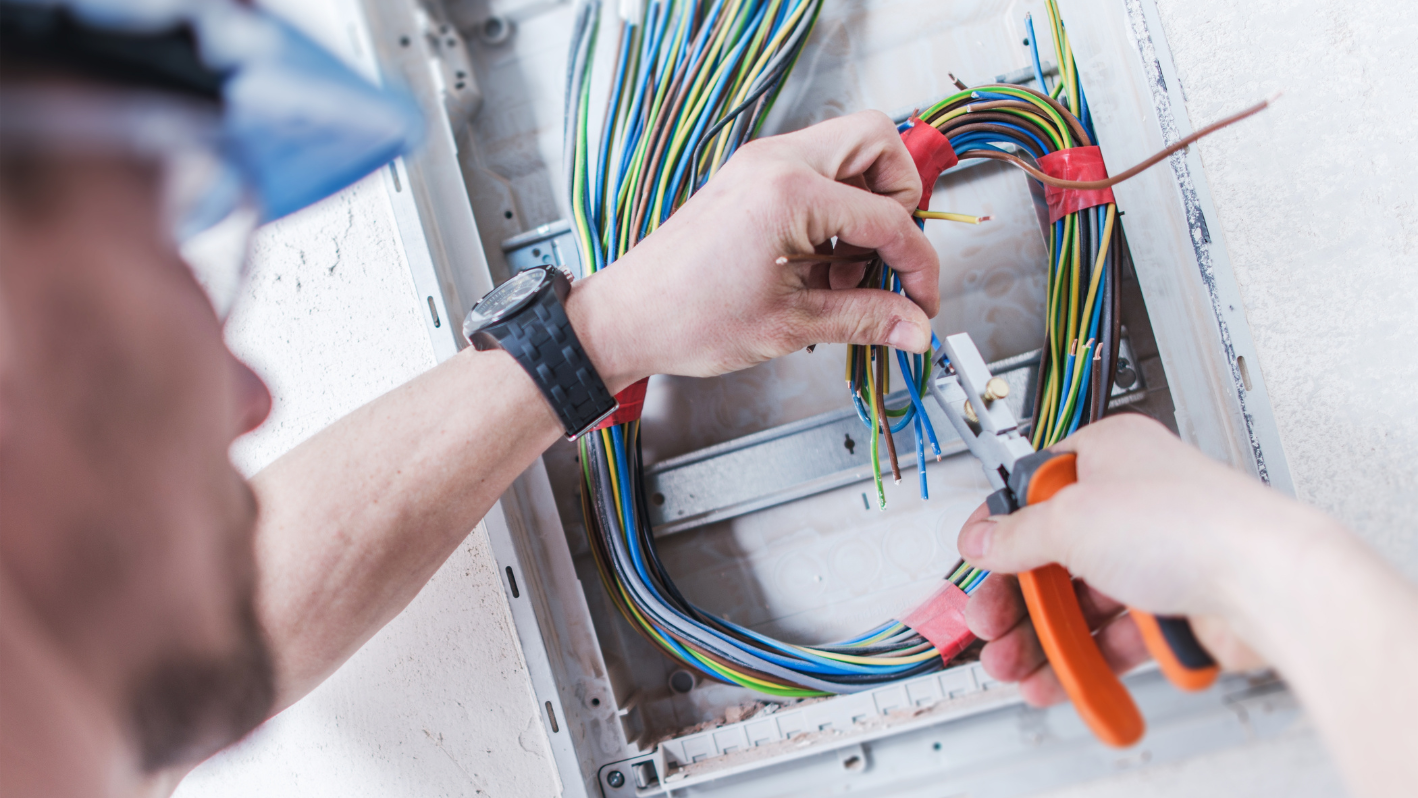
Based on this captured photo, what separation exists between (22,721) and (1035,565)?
0.61 m

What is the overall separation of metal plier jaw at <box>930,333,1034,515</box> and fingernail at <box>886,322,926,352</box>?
2 cm

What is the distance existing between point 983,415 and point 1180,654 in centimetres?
24

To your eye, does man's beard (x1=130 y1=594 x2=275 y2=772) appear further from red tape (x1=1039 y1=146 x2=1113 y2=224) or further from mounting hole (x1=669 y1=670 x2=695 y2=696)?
red tape (x1=1039 y1=146 x2=1113 y2=224)

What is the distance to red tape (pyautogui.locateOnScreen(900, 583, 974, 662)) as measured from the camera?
0.75 m

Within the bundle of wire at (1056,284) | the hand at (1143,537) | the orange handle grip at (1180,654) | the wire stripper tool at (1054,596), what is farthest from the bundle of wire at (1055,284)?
the orange handle grip at (1180,654)

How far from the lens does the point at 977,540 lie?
0.57 m

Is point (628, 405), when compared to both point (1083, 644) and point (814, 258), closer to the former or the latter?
point (814, 258)

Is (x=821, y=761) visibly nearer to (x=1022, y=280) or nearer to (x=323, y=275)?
(x=1022, y=280)

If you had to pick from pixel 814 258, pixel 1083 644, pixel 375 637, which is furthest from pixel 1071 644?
pixel 375 637

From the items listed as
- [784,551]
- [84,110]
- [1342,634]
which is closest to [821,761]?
[784,551]

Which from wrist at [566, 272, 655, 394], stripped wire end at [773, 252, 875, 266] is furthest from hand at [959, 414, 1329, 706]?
wrist at [566, 272, 655, 394]

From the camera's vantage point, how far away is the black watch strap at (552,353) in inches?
27.8

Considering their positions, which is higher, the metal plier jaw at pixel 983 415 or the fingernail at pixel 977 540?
the metal plier jaw at pixel 983 415

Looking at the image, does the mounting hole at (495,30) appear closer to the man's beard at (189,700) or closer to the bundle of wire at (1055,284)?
the bundle of wire at (1055,284)
